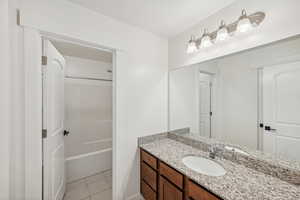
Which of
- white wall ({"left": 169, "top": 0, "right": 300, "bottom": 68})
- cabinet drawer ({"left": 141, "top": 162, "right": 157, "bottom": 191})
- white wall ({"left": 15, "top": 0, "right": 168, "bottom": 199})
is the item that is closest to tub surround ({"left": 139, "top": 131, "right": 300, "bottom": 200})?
cabinet drawer ({"left": 141, "top": 162, "right": 157, "bottom": 191})

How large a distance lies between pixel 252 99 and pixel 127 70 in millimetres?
1399

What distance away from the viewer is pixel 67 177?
2113mm

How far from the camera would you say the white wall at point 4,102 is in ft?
2.96

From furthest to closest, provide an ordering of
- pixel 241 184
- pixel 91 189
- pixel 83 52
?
pixel 83 52, pixel 91 189, pixel 241 184

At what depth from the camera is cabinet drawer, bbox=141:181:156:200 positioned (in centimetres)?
149

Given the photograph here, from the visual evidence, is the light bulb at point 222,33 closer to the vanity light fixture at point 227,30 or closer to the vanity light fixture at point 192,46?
the vanity light fixture at point 227,30

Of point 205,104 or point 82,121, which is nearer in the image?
point 205,104

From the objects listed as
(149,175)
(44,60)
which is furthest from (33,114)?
(149,175)

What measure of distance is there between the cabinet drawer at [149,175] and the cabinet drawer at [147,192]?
0.06 metres

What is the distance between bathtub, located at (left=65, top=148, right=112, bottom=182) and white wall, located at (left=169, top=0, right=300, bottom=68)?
233 centimetres

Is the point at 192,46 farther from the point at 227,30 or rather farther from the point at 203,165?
the point at 203,165

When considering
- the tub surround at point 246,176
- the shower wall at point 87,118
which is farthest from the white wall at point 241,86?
the shower wall at point 87,118

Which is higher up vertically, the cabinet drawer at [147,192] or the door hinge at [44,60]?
the door hinge at [44,60]

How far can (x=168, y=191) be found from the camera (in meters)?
1.26
